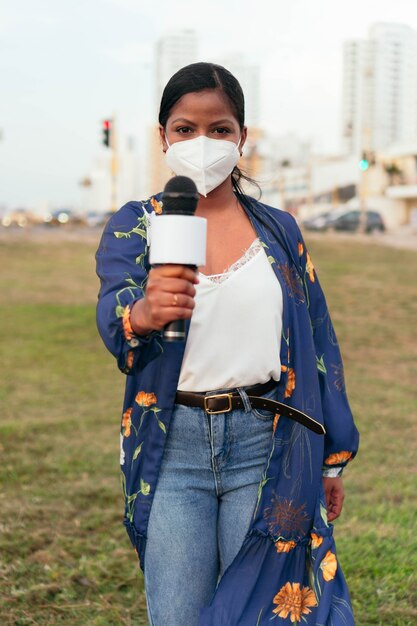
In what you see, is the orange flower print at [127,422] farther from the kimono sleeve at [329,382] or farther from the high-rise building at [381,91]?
the high-rise building at [381,91]

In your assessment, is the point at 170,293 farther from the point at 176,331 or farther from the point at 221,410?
the point at 221,410

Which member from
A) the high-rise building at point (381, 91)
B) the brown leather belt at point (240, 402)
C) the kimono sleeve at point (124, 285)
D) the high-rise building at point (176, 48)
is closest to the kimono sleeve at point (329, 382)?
the brown leather belt at point (240, 402)

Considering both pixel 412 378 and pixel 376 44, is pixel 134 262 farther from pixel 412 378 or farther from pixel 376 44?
pixel 376 44

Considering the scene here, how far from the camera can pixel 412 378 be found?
10.4 m

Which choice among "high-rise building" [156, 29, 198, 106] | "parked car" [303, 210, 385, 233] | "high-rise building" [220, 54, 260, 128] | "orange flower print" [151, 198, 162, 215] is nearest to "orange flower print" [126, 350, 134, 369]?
"orange flower print" [151, 198, 162, 215]

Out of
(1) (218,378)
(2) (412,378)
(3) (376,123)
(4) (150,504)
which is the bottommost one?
(2) (412,378)

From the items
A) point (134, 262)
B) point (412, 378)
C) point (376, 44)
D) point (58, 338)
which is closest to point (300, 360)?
point (134, 262)

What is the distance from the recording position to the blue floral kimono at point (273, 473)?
7.15 ft

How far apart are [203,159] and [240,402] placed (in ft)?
2.18

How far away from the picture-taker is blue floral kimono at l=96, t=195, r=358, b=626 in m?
2.18

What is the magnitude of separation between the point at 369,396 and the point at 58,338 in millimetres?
6080

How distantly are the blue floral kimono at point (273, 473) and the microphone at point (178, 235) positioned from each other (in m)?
0.39

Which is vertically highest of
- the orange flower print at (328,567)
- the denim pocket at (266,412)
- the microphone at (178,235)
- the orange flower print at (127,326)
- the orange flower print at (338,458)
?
the microphone at (178,235)

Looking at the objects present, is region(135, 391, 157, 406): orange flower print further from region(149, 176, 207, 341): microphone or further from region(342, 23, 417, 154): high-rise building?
region(342, 23, 417, 154): high-rise building
